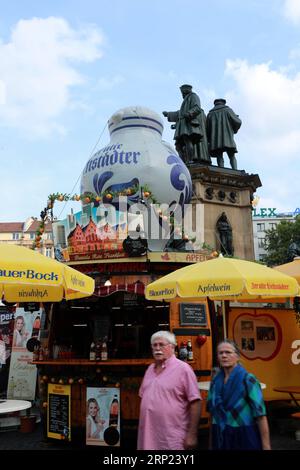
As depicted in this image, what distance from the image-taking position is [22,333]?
10.4m

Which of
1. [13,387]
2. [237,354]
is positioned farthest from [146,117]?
[237,354]

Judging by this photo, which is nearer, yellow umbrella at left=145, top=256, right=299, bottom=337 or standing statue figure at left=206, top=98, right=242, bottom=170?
yellow umbrella at left=145, top=256, right=299, bottom=337

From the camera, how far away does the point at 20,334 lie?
34.0 ft

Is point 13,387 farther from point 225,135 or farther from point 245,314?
point 225,135

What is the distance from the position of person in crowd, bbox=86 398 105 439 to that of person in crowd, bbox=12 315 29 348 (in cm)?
377

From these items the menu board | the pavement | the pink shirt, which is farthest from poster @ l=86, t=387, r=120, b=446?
the pink shirt

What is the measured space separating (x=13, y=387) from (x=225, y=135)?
19.5 meters

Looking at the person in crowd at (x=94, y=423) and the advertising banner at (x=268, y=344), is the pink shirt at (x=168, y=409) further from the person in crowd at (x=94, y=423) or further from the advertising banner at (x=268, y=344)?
the advertising banner at (x=268, y=344)

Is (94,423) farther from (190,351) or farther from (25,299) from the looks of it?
(25,299)

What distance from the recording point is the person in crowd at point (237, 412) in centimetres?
342

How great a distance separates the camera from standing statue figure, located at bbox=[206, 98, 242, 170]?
2567 centimetres

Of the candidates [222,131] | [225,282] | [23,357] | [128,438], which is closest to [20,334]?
[23,357]

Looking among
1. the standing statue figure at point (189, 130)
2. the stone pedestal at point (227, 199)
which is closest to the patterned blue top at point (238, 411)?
the stone pedestal at point (227, 199)

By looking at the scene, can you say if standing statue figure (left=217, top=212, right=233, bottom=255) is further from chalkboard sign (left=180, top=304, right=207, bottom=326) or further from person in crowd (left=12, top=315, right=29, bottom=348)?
chalkboard sign (left=180, top=304, right=207, bottom=326)
